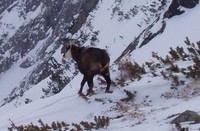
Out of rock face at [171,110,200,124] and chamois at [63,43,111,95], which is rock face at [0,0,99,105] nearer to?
chamois at [63,43,111,95]

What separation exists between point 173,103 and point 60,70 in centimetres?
2847

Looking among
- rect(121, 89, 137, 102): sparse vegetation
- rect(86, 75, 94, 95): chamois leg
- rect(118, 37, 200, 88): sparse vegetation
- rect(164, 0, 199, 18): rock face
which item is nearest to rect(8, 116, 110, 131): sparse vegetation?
rect(121, 89, 137, 102): sparse vegetation

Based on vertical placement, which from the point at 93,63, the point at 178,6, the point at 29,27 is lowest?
the point at 93,63

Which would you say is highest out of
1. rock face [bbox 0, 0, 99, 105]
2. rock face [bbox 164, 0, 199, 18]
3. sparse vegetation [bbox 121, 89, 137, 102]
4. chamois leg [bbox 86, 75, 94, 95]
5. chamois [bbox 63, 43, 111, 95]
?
rock face [bbox 0, 0, 99, 105]

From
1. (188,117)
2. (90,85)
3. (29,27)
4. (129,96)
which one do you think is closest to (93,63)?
(90,85)

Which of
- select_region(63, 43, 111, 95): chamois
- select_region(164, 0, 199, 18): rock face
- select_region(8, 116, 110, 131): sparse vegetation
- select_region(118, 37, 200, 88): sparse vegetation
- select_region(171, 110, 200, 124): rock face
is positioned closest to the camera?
select_region(171, 110, 200, 124): rock face

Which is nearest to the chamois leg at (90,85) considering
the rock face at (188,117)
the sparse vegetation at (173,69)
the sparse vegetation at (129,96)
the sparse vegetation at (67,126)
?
the sparse vegetation at (173,69)

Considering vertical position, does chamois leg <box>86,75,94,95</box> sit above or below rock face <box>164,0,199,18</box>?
below

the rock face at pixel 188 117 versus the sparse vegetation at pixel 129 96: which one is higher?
the sparse vegetation at pixel 129 96

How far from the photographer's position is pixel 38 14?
69688 millimetres

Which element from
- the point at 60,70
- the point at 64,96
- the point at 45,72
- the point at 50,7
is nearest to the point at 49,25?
the point at 50,7

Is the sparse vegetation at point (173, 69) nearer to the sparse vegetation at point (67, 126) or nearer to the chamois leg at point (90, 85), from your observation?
the chamois leg at point (90, 85)

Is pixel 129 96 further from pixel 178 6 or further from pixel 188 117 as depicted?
pixel 178 6

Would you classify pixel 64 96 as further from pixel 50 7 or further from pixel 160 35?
pixel 50 7
